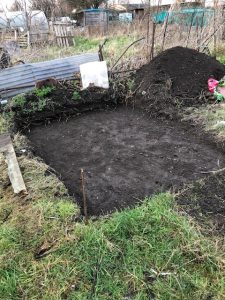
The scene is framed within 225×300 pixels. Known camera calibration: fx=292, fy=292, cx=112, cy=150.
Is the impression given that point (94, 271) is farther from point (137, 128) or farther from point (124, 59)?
point (124, 59)

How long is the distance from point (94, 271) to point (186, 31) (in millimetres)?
8482

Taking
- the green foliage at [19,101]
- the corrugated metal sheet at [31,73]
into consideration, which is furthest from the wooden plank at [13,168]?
the corrugated metal sheet at [31,73]

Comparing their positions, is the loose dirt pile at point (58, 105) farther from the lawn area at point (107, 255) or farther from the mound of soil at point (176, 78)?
the lawn area at point (107, 255)

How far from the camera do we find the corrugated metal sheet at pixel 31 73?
677cm

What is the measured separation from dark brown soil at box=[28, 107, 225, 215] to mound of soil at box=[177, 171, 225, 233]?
10.4 inches

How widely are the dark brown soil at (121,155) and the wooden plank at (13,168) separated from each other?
2.09 feet

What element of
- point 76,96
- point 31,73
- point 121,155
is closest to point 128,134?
point 121,155

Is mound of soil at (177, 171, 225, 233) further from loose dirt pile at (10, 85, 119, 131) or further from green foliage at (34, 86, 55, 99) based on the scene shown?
green foliage at (34, 86, 55, 99)

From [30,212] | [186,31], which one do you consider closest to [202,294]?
[30,212]

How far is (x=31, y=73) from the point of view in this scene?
23.2 feet

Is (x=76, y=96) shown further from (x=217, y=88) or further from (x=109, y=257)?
(x=109, y=257)

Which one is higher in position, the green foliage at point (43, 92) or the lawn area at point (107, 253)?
the green foliage at point (43, 92)

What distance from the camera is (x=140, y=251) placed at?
277 centimetres

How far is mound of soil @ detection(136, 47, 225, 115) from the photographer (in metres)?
6.25
